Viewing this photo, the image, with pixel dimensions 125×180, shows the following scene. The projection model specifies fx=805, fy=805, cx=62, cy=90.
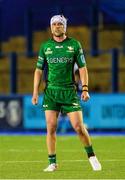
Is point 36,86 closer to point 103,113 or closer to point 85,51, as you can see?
point 103,113

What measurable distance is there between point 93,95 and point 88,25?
25.4 ft

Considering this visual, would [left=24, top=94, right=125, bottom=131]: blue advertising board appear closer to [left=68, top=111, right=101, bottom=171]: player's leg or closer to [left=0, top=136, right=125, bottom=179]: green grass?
[left=0, top=136, right=125, bottom=179]: green grass

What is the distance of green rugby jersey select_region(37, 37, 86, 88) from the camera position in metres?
11.3

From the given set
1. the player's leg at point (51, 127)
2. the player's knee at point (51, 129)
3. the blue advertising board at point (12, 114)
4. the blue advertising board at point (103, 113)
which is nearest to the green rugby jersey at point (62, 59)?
the player's leg at point (51, 127)

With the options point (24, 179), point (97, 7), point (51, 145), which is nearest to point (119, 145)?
point (51, 145)

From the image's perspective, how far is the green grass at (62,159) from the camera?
10.9 metres

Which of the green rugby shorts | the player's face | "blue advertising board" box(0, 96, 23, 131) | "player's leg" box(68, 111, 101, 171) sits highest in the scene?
the player's face

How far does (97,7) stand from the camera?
29719 millimetres

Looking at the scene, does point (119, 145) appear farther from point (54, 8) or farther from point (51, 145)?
point (54, 8)

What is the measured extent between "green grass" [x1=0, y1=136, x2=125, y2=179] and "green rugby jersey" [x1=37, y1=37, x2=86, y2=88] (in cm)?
130

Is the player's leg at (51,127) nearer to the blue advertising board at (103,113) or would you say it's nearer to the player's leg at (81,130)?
the player's leg at (81,130)

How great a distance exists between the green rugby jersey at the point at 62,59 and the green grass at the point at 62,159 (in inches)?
51.0

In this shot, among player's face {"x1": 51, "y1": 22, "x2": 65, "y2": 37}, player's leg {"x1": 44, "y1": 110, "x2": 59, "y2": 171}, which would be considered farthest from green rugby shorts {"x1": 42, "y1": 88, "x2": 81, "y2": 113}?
player's face {"x1": 51, "y1": 22, "x2": 65, "y2": 37}

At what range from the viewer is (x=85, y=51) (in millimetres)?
27859
